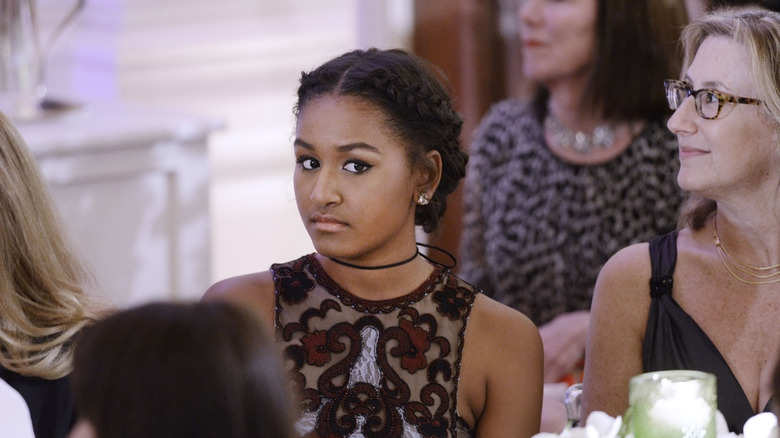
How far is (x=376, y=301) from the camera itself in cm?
198

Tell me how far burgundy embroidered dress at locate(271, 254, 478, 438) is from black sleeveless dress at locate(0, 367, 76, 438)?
0.35 meters

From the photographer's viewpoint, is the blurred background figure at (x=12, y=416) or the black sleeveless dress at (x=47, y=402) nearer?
the blurred background figure at (x=12, y=416)

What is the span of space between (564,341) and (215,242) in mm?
2324

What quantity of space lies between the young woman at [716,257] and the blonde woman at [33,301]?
92 centimetres

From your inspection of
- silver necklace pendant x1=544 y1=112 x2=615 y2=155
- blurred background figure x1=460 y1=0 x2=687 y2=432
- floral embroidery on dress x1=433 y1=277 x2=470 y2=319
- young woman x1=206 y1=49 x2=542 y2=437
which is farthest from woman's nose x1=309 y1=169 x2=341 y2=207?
silver necklace pendant x1=544 y1=112 x2=615 y2=155

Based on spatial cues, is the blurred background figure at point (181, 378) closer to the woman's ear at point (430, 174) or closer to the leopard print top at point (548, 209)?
the woman's ear at point (430, 174)

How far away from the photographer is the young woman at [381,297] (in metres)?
1.91

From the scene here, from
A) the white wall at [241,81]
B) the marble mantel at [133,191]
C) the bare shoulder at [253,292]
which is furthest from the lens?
the white wall at [241,81]

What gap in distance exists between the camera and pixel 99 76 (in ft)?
12.4

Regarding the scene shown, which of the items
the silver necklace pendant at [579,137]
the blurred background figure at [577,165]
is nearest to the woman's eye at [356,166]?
the blurred background figure at [577,165]

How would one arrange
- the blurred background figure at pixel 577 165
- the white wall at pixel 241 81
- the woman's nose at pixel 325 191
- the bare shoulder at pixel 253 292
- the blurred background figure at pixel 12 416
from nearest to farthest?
the blurred background figure at pixel 12 416
the woman's nose at pixel 325 191
the bare shoulder at pixel 253 292
the blurred background figure at pixel 577 165
the white wall at pixel 241 81

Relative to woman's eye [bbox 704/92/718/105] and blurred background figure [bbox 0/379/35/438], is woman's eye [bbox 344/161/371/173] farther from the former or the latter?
blurred background figure [bbox 0/379/35/438]

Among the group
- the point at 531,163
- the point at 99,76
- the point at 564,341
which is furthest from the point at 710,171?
the point at 99,76

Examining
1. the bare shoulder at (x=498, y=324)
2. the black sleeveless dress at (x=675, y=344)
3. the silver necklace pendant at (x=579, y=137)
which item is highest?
the silver necklace pendant at (x=579, y=137)
